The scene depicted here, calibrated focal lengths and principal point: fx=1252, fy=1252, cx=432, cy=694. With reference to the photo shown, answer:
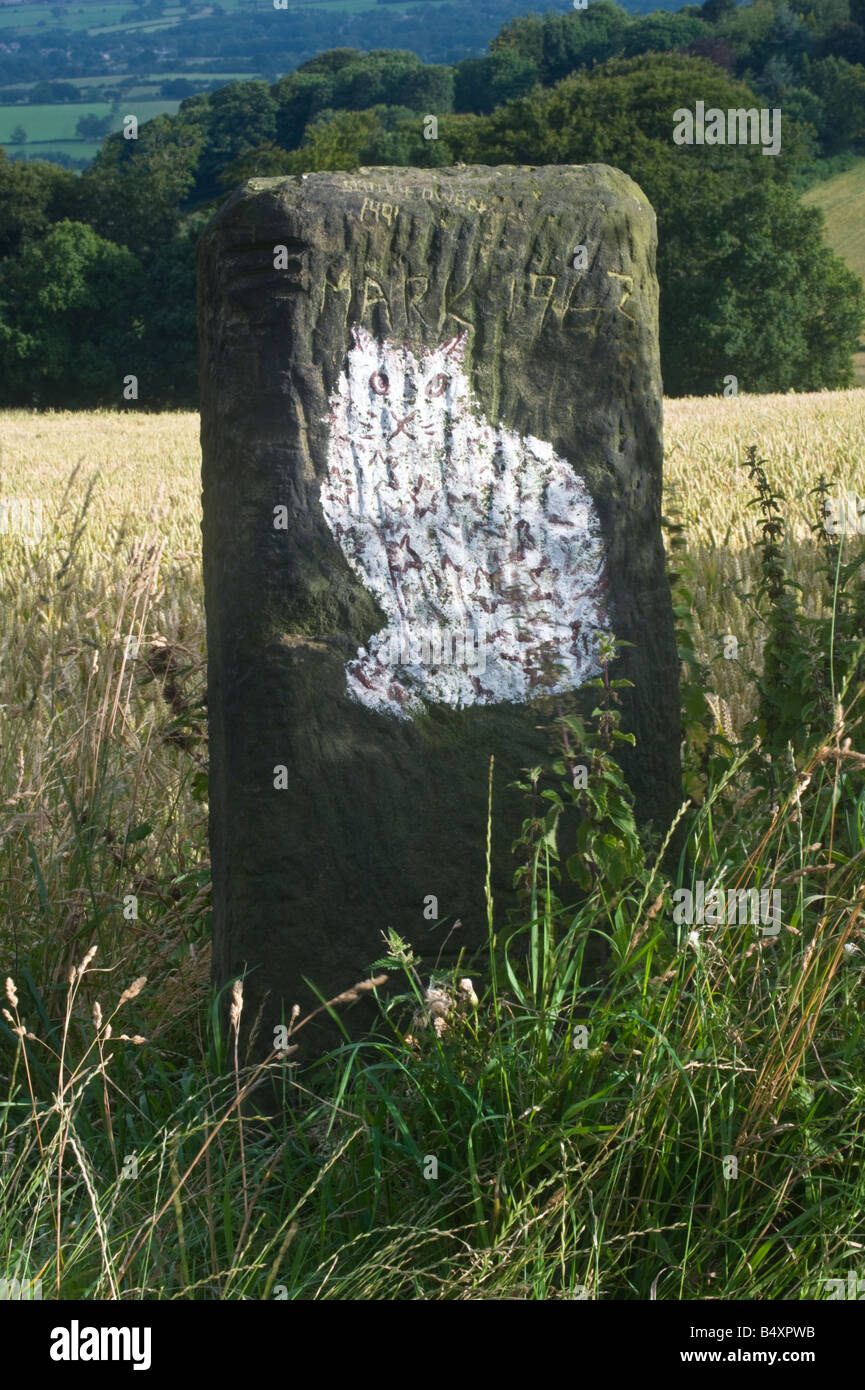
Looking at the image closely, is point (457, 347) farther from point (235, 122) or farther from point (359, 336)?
point (235, 122)

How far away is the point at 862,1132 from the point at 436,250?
1909 millimetres

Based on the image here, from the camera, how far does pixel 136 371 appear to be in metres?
43.3

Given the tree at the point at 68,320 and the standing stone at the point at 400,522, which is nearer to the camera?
the standing stone at the point at 400,522

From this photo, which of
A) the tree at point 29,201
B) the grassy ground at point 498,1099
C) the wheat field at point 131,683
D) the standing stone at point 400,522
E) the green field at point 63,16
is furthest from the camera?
the green field at point 63,16

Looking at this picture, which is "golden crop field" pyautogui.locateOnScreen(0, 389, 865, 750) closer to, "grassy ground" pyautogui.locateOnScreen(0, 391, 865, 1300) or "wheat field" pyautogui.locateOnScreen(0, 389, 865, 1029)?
"wheat field" pyautogui.locateOnScreen(0, 389, 865, 1029)

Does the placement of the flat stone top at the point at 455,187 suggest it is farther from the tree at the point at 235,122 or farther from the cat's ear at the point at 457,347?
the tree at the point at 235,122

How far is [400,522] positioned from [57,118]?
10130 centimetres

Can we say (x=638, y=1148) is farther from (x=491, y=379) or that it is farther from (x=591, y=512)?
(x=491, y=379)

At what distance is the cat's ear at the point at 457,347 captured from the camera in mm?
2697

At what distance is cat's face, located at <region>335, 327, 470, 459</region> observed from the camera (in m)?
2.66

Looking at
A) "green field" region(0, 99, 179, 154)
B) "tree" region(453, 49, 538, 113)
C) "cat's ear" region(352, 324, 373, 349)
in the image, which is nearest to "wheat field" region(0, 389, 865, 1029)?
"cat's ear" region(352, 324, 373, 349)

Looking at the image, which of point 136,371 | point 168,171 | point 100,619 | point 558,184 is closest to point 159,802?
point 558,184

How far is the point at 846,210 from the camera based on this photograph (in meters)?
59.8

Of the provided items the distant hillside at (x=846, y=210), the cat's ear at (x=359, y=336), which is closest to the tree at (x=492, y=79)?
the distant hillside at (x=846, y=210)
